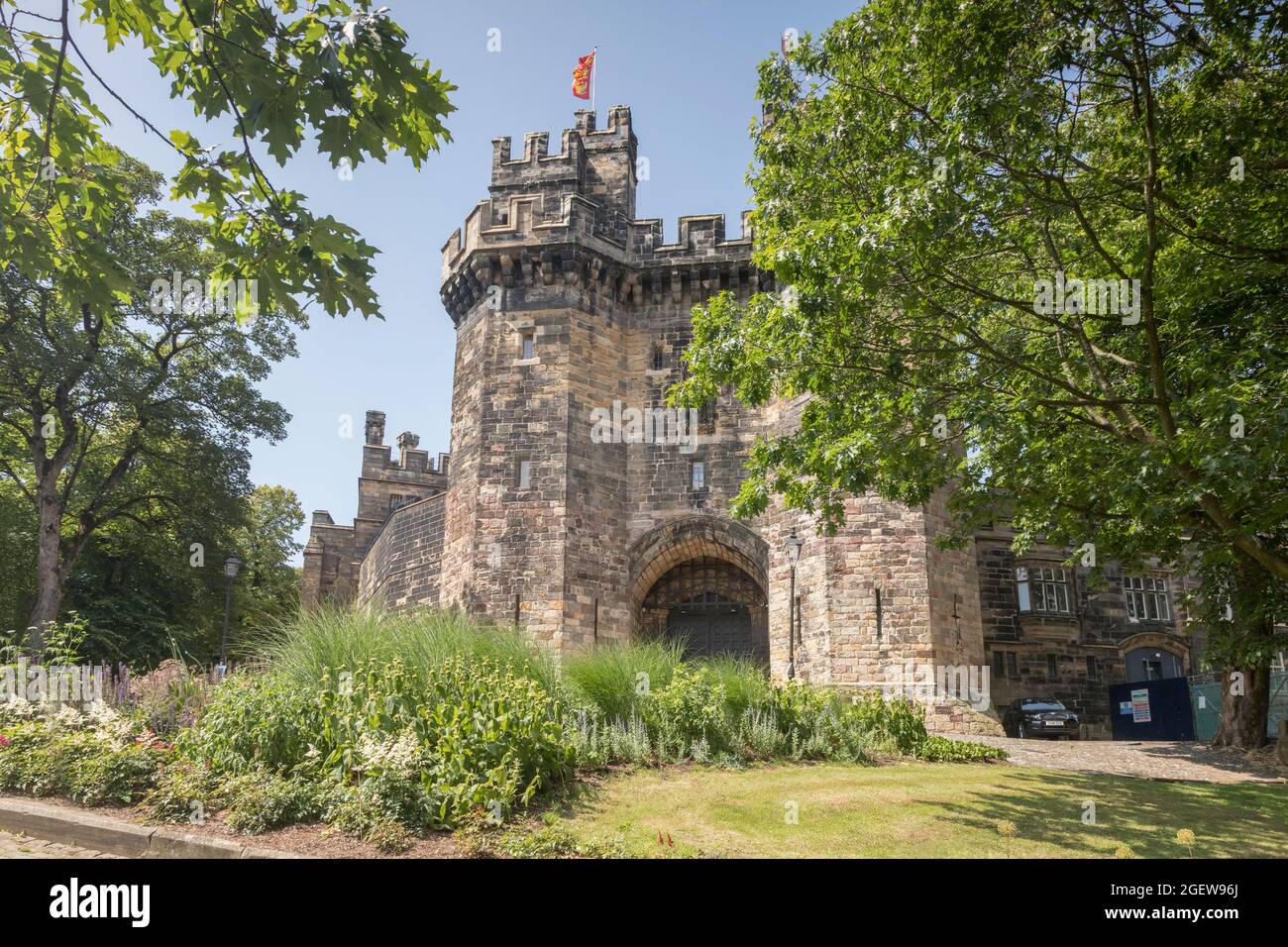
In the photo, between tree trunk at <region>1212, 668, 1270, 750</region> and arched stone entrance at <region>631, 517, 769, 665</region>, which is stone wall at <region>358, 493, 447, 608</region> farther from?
tree trunk at <region>1212, 668, 1270, 750</region>

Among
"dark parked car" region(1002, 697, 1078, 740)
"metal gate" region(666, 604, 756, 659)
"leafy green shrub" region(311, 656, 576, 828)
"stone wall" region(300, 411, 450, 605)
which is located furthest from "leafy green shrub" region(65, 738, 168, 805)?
"stone wall" region(300, 411, 450, 605)

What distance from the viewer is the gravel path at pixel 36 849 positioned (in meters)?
6.30

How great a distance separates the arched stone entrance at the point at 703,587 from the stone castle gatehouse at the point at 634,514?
5 cm

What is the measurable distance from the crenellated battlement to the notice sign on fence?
15.6m

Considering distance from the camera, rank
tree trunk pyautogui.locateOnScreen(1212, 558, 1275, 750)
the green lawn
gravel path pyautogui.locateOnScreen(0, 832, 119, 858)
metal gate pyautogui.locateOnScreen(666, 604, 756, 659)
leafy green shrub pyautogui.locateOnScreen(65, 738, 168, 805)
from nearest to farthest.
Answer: gravel path pyautogui.locateOnScreen(0, 832, 119, 858) < the green lawn < leafy green shrub pyautogui.locateOnScreen(65, 738, 168, 805) < tree trunk pyautogui.locateOnScreen(1212, 558, 1275, 750) < metal gate pyautogui.locateOnScreen(666, 604, 756, 659)

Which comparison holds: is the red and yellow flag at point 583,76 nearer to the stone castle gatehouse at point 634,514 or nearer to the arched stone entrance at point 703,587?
the stone castle gatehouse at point 634,514

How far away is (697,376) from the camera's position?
10.8 metres

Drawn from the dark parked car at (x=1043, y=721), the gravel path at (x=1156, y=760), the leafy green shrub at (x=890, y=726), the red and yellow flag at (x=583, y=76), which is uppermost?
the red and yellow flag at (x=583, y=76)

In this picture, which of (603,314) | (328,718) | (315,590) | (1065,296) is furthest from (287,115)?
(315,590)

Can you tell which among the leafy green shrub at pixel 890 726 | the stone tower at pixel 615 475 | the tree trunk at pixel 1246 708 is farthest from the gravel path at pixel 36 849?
the tree trunk at pixel 1246 708

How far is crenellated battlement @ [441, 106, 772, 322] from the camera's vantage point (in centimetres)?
2223

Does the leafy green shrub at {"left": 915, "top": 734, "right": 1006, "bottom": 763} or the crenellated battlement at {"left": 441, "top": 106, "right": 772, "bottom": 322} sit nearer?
the leafy green shrub at {"left": 915, "top": 734, "right": 1006, "bottom": 763}
